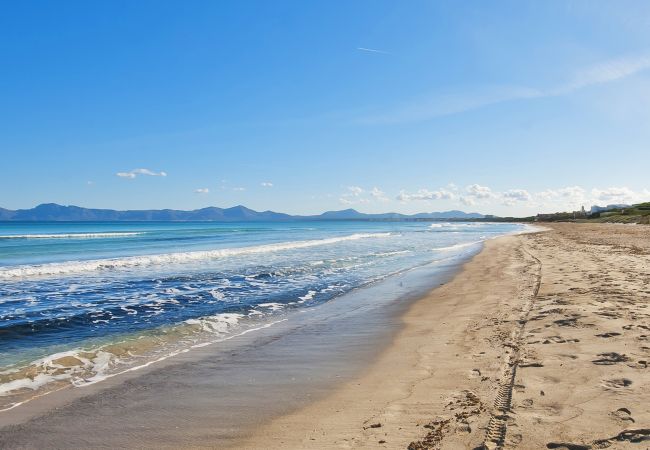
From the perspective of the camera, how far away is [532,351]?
7020 millimetres

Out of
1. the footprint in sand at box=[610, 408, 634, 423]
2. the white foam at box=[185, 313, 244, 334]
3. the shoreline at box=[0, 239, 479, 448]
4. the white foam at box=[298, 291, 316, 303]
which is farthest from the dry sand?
the white foam at box=[298, 291, 316, 303]

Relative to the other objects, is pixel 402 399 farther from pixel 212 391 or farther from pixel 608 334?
pixel 608 334

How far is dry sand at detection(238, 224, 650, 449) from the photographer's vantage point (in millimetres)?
4262

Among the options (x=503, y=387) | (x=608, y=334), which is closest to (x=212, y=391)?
(x=503, y=387)

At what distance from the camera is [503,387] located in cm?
553

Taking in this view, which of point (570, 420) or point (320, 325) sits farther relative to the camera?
point (320, 325)

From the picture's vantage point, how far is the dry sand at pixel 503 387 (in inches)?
168

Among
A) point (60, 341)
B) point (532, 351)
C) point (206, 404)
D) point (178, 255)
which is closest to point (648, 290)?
point (532, 351)

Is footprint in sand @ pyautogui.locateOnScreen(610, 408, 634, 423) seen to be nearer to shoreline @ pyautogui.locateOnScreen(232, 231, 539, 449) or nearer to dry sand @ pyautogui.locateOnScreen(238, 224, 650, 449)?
dry sand @ pyautogui.locateOnScreen(238, 224, 650, 449)

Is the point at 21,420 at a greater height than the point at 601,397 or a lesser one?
lesser

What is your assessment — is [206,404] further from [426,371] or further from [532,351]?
[532,351]

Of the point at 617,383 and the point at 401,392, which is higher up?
the point at 617,383

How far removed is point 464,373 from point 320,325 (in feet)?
16.4

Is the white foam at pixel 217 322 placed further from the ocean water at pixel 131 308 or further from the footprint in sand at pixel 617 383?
the footprint in sand at pixel 617 383
